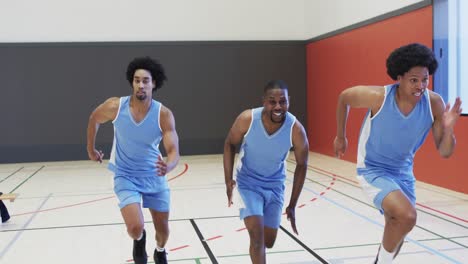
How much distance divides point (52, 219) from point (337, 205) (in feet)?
11.2

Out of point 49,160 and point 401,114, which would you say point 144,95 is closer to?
point 401,114

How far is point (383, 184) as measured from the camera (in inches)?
140

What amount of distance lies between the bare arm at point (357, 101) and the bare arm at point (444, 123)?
34 cm

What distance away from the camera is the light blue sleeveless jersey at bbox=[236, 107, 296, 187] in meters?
3.76

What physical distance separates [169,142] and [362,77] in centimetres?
704

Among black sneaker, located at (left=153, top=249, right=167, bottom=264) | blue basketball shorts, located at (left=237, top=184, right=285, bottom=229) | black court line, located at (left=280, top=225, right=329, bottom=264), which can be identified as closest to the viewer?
blue basketball shorts, located at (left=237, top=184, right=285, bottom=229)

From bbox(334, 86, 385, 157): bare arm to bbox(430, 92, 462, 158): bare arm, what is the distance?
1.13 feet

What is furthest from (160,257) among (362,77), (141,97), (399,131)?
(362,77)

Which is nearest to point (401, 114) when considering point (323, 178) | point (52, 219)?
point (52, 219)

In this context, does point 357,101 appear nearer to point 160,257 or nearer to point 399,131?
point 399,131

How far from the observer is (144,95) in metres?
4.04

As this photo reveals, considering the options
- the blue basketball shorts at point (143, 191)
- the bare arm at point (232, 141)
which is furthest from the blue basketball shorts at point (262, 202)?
the blue basketball shorts at point (143, 191)

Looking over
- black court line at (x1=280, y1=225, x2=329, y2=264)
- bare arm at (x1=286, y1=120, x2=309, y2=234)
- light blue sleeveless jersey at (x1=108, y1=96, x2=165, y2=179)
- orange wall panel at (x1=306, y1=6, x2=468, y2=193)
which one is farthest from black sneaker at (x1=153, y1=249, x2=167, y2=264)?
orange wall panel at (x1=306, y1=6, x2=468, y2=193)

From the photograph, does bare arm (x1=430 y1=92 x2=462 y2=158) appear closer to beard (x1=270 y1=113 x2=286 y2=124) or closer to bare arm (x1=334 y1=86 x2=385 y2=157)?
bare arm (x1=334 y1=86 x2=385 y2=157)
